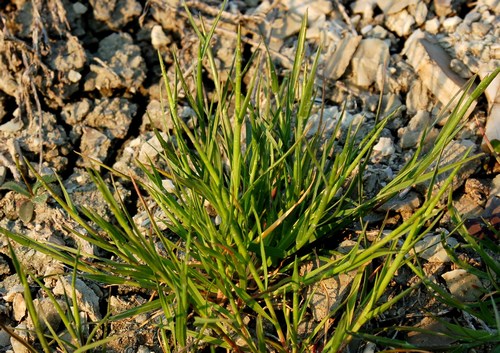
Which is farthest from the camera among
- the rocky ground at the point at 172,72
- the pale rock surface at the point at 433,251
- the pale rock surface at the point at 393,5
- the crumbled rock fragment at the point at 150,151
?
the pale rock surface at the point at 393,5

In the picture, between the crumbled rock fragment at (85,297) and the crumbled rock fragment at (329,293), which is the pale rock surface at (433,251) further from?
the crumbled rock fragment at (85,297)

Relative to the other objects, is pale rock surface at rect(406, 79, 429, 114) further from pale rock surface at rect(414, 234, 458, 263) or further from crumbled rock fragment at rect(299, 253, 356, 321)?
crumbled rock fragment at rect(299, 253, 356, 321)

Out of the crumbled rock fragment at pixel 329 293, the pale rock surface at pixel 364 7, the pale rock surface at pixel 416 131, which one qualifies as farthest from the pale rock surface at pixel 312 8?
the crumbled rock fragment at pixel 329 293

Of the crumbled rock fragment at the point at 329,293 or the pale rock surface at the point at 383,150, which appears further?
the pale rock surface at the point at 383,150

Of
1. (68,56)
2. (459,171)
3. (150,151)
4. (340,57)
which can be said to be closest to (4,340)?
(150,151)

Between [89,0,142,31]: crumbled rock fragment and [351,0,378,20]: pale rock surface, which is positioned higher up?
[351,0,378,20]: pale rock surface

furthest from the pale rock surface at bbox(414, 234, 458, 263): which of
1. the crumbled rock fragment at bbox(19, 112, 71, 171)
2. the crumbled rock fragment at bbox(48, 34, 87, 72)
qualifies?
the crumbled rock fragment at bbox(48, 34, 87, 72)

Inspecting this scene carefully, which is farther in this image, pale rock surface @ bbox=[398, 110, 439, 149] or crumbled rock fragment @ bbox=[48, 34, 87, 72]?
crumbled rock fragment @ bbox=[48, 34, 87, 72]
